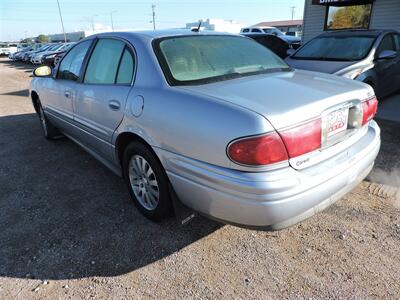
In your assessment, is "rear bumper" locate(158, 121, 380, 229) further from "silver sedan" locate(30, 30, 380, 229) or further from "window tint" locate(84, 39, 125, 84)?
"window tint" locate(84, 39, 125, 84)

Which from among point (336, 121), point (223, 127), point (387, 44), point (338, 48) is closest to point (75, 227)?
point (223, 127)

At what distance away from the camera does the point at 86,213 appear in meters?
3.20

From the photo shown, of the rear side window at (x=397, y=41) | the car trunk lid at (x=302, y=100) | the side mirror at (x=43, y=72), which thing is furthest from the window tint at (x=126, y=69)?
the rear side window at (x=397, y=41)

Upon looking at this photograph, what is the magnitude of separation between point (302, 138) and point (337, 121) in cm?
42

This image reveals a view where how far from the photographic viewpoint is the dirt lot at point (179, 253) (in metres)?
2.26

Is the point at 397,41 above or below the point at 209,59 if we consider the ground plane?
below

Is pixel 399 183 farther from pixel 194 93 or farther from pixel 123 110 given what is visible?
pixel 123 110

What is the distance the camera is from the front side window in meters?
12.1

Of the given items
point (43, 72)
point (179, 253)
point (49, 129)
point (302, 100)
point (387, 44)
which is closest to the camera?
point (302, 100)

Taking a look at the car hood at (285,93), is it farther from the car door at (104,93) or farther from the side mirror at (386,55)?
the side mirror at (386,55)

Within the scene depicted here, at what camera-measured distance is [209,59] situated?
9.28 feet

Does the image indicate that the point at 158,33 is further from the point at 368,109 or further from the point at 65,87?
the point at 368,109

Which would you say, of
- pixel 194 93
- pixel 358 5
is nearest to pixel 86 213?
pixel 194 93

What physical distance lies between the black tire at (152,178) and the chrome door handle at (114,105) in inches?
13.4
